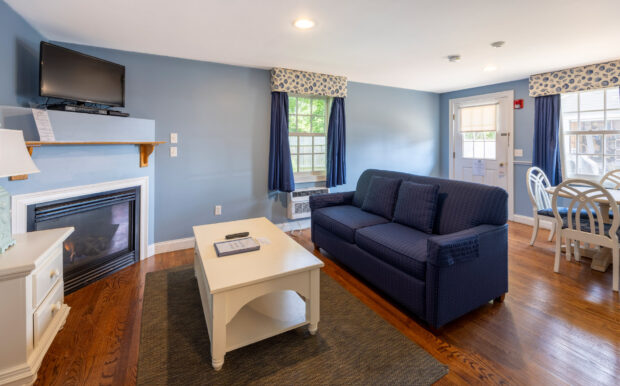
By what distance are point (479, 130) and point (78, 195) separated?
18.4ft

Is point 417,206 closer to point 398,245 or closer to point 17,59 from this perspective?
point 398,245

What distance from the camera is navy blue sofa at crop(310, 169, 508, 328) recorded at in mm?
1858

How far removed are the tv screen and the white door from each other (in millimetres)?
5182

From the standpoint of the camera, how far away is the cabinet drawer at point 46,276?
1600 millimetres

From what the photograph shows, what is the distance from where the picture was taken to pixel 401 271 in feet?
6.91

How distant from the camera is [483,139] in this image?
4969 mm

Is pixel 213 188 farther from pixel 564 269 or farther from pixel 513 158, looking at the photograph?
pixel 513 158

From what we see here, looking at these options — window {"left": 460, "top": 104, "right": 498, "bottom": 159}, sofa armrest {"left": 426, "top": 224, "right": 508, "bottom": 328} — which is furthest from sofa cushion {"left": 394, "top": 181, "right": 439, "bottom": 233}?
window {"left": 460, "top": 104, "right": 498, "bottom": 159}

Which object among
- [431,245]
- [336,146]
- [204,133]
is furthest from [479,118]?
[204,133]

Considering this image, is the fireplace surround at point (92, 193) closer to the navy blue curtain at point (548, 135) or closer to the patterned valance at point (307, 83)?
the patterned valance at point (307, 83)

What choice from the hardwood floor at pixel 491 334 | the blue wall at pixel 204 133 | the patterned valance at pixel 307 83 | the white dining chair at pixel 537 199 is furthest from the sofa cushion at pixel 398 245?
the patterned valance at pixel 307 83

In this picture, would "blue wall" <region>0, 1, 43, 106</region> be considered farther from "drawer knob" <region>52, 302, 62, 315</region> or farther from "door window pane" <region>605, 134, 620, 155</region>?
"door window pane" <region>605, 134, 620, 155</region>

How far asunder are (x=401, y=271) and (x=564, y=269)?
1996mm

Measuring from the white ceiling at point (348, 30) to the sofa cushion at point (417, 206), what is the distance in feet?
4.66
